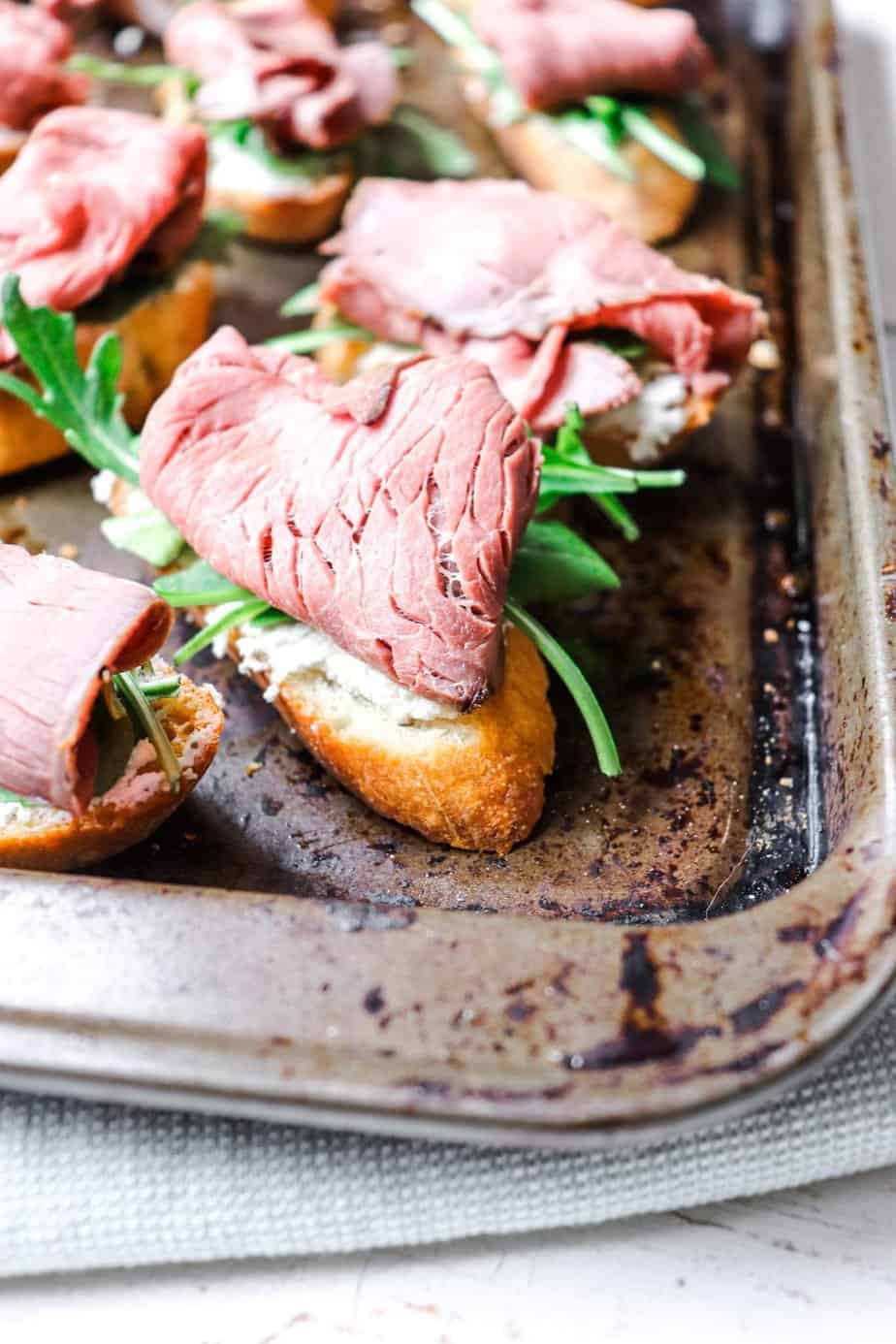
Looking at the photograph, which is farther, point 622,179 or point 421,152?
point 421,152

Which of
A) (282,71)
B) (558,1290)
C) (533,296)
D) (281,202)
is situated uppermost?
(533,296)

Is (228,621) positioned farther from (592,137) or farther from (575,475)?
(592,137)

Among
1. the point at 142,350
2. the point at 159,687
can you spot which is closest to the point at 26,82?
the point at 142,350

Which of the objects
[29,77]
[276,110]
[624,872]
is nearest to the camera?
[624,872]

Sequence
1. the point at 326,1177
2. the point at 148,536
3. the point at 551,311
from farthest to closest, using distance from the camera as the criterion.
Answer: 1. the point at 551,311
2. the point at 148,536
3. the point at 326,1177

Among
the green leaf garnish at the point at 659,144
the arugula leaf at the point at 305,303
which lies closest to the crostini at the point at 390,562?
the arugula leaf at the point at 305,303

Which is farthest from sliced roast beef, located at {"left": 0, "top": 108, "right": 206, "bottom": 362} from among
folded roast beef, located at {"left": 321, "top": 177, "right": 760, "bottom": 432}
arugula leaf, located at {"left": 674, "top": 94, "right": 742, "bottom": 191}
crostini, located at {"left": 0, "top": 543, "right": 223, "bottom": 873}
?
arugula leaf, located at {"left": 674, "top": 94, "right": 742, "bottom": 191}
